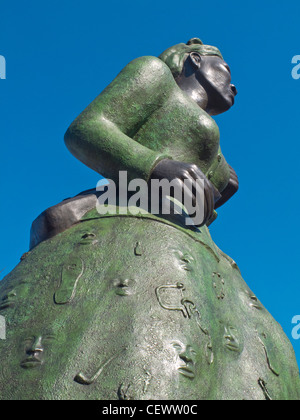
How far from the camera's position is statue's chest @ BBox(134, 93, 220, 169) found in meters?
4.34

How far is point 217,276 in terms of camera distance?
3.80 meters

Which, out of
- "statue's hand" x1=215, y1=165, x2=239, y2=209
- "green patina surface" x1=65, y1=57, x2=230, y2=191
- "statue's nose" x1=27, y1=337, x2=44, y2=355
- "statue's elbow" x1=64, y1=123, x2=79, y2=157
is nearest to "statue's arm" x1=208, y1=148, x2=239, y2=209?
"statue's hand" x1=215, y1=165, x2=239, y2=209

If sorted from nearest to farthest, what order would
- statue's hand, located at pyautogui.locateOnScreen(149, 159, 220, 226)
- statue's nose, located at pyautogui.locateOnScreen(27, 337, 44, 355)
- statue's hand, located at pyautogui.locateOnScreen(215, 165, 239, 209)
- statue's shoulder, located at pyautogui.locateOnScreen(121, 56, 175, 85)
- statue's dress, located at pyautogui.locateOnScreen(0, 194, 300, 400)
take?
statue's dress, located at pyautogui.locateOnScreen(0, 194, 300, 400), statue's nose, located at pyautogui.locateOnScreen(27, 337, 44, 355), statue's hand, located at pyautogui.locateOnScreen(149, 159, 220, 226), statue's shoulder, located at pyautogui.locateOnScreen(121, 56, 175, 85), statue's hand, located at pyautogui.locateOnScreen(215, 165, 239, 209)

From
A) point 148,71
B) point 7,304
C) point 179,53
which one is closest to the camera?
point 7,304

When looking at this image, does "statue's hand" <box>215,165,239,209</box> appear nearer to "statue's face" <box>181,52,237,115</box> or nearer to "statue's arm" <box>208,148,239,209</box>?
"statue's arm" <box>208,148,239,209</box>

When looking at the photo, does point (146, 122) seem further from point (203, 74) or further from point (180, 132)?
point (203, 74)

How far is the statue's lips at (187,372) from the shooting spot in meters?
2.91

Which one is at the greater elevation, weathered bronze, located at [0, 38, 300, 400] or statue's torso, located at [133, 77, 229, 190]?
statue's torso, located at [133, 77, 229, 190]

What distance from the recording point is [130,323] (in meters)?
3.02

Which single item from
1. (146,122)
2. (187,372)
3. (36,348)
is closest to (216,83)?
(146,122)

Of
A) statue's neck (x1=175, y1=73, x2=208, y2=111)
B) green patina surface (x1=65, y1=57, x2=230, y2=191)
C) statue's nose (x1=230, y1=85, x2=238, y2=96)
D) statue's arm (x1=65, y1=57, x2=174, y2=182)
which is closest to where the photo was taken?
statue's arm (x1=65, y1=57, x2=174, y2=182)

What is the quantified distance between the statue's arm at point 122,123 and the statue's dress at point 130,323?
0.39m

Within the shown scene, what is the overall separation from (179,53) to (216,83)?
0.45m

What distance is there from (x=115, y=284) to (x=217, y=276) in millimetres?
865
